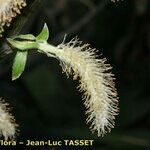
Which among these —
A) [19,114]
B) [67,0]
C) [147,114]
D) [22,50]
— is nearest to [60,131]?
[19,114]

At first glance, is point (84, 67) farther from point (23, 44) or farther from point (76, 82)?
point (76, 82)

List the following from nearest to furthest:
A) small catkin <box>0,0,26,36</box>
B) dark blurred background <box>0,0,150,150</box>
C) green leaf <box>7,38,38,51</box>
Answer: small catkin <box>0,0,26,36</box> < green leaf <box>7,38,38,51</box> < dark blurred background <box>0,0,150,150</box>

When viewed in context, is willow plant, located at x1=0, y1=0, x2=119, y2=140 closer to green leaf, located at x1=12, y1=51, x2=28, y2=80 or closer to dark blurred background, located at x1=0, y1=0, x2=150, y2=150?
green leaf, located at x1=12, y1=51, x2=28, y2=80

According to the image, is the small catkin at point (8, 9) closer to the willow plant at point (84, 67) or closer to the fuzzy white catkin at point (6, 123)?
the willow plant at point (84, 67)

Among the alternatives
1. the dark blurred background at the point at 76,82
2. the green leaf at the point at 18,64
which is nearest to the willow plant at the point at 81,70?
the green leaf at the point at 18,64

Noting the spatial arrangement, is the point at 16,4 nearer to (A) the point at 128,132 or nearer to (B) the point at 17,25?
(B) the point at 17,25

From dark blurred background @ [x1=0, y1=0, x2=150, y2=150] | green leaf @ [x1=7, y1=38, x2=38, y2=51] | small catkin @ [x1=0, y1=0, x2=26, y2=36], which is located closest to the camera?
small catkin @ [x1=0, y1=0, x2=26, y2=36]

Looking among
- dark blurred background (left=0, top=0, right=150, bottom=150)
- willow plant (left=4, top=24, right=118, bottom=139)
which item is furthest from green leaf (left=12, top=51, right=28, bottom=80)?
dark blurred background (left=0, top=0, right=150, bottom=150)
